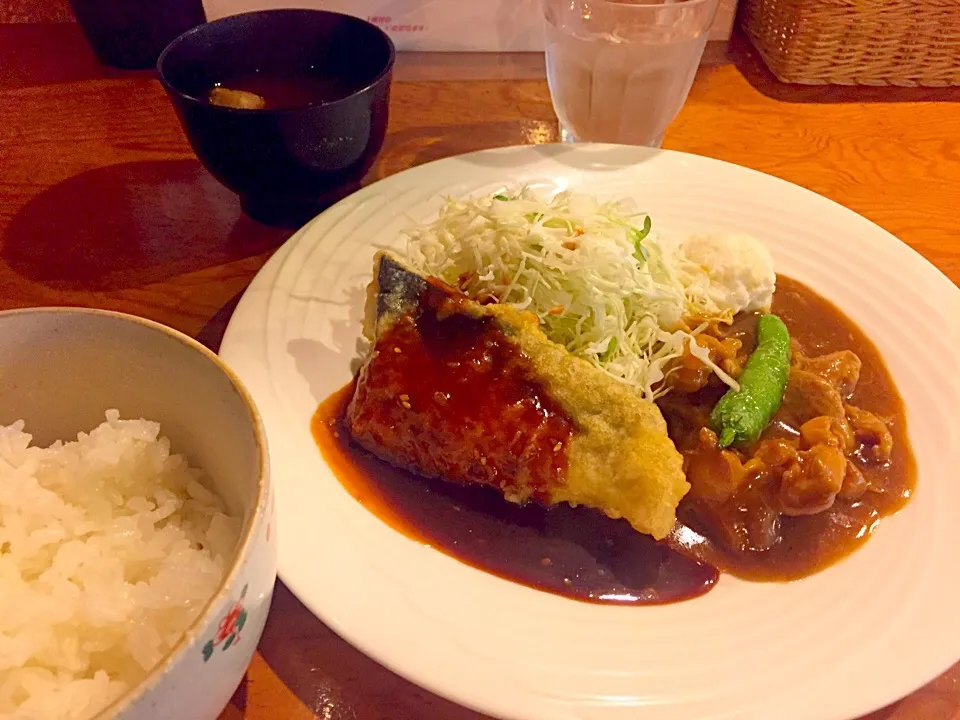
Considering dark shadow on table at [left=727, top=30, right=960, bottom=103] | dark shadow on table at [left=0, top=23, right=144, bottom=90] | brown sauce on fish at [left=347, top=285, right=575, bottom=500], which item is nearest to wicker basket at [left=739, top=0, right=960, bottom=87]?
dark shadow on table at [left=727, top=30, right=960, bottom=103]

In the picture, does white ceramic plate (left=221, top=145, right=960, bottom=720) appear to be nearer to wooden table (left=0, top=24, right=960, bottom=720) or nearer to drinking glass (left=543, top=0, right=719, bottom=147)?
wooden table (left=0, top=24, right=960, bottom=720)

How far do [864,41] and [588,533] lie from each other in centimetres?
279

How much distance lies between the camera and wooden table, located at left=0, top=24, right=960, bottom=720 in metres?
2.33

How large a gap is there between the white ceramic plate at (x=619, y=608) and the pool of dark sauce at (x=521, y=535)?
0.05 m

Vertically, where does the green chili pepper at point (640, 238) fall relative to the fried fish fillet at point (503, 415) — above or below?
above

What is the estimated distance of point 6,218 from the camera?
8.42 ft

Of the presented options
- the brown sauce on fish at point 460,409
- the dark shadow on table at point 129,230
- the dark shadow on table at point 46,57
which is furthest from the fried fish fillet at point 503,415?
the dark shadow on table at point 46,57

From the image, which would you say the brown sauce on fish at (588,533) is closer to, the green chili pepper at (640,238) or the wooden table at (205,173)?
the wooden table at (205,173)

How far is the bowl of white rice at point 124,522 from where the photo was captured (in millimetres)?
982

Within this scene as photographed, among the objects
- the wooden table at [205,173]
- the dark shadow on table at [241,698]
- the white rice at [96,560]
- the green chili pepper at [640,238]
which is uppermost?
the white rice at [96,560]

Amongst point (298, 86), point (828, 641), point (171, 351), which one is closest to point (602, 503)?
point (828, 641)

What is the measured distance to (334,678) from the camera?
4.65 feet

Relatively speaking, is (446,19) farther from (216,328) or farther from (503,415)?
(503,415)

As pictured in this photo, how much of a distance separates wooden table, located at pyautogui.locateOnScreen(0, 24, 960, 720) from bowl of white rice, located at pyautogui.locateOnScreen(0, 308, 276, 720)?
0.39m
